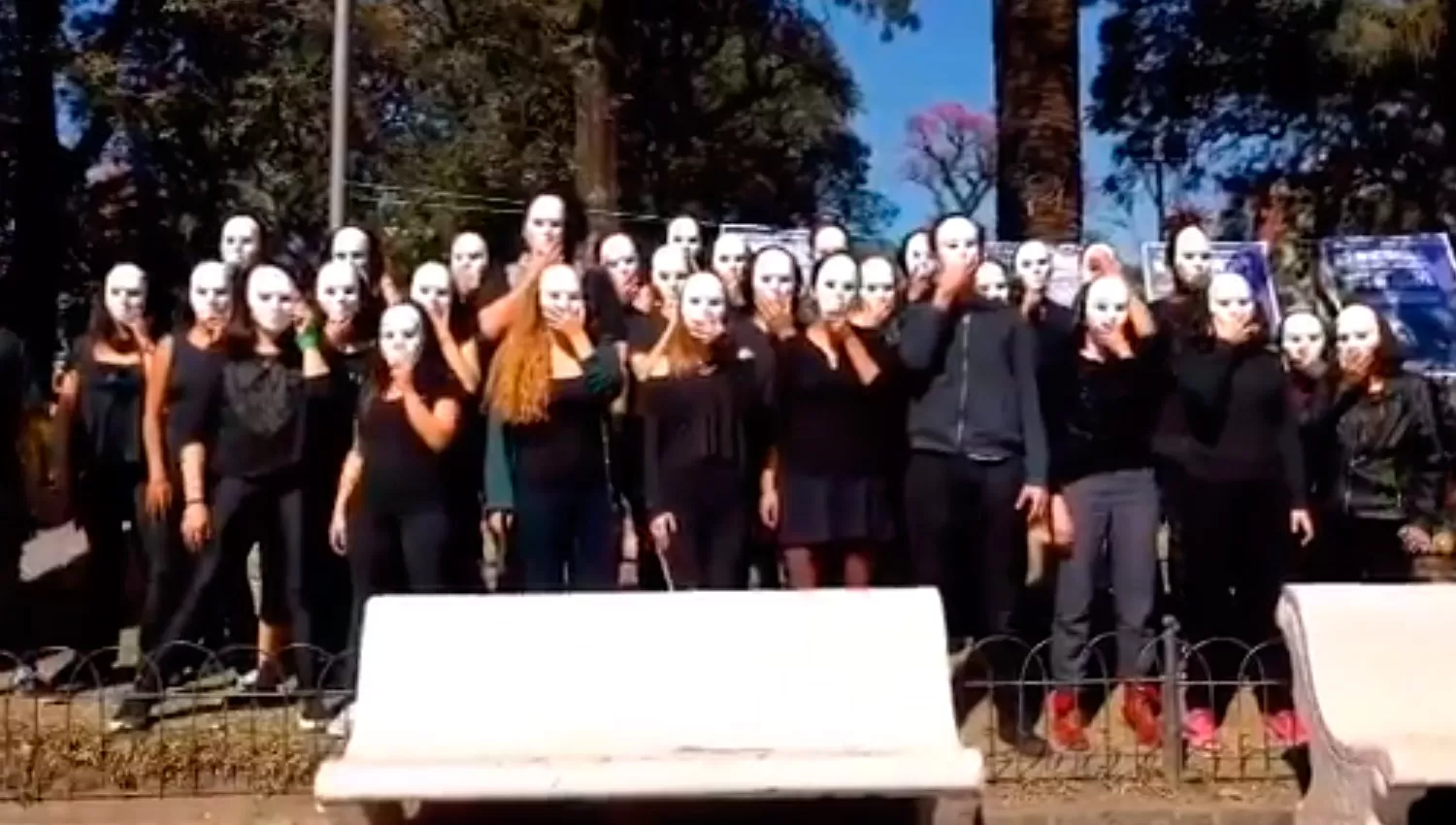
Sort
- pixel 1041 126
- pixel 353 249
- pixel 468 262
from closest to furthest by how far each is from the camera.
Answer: pixel 353 249
pixel 468 262
pixel 1041 126

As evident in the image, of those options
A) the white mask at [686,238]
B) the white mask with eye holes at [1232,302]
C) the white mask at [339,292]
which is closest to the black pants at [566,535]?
the white mask at [339,292]

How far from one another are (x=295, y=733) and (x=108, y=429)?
57.7 inches

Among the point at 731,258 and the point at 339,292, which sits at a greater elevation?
the point at 731,258

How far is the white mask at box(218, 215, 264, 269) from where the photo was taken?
8.23 metres

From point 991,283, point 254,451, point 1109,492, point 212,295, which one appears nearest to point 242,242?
point 212,295

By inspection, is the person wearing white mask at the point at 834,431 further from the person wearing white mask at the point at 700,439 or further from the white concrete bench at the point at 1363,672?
the white concrete bench at the point at 1363,672

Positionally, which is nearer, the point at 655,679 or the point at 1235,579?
the point at 655,679

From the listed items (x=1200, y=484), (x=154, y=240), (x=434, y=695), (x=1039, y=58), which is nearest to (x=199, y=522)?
(x=434, y=695)

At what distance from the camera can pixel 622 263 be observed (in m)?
8.47

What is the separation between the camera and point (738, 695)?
251 inches

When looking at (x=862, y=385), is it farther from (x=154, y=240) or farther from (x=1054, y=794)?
(x=154, y=240)

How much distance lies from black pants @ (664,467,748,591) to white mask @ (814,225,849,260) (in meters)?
1.08

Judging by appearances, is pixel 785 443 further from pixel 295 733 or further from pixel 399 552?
pixel 295 733

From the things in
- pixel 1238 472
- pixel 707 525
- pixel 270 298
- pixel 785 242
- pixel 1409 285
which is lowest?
pixel 707 525
